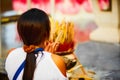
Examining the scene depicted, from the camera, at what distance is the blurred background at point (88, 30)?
2242 millimetres

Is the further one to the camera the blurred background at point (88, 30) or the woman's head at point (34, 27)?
the blurred background at point (88, 30)

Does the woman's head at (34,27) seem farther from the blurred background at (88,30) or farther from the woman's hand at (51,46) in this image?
the blurred background at (88,30)

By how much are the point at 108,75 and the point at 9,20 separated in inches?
144

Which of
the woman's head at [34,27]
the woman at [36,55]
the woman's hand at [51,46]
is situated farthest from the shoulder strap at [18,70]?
the woman's hand at [51,46]

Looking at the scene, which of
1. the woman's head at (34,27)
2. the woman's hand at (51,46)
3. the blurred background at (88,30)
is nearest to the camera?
the woman's head at (34,27)

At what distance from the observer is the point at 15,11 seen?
17.5 feet

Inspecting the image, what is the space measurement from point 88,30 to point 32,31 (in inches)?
116

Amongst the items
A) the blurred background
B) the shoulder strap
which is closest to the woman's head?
the shoulder strap

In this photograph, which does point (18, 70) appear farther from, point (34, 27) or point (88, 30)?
point (88, 30)

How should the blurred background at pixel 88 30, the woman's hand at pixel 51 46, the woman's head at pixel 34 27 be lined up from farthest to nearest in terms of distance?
the blurred background at pixel 88 30
the woman's hand at pixel 51 46
the woman's head at pixel 34 27

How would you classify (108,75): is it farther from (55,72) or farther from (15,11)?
(15,11)

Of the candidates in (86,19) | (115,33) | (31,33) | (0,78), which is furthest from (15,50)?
(86,19)

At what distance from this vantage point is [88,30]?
4246 millimetres

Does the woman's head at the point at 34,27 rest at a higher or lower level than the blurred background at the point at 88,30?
higher
